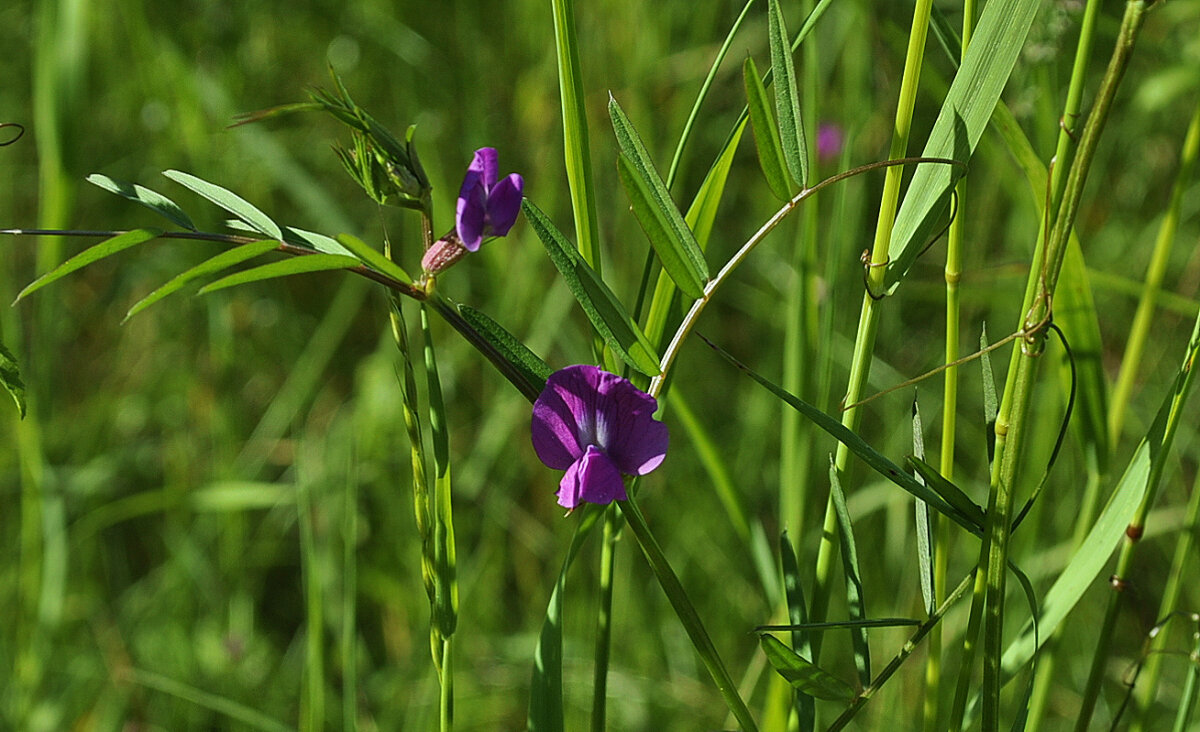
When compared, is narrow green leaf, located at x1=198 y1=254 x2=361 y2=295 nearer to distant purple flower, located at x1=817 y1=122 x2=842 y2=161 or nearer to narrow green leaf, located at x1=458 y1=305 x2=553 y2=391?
narrow green leaf, located at x1=458 y1=305 x2=553 y2=391

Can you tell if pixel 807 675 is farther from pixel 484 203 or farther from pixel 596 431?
pixel 484 203

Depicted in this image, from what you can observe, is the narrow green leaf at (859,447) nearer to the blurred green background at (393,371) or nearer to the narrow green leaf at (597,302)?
the narrow green leaf at (597,302)

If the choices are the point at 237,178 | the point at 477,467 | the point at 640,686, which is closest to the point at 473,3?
the point at 237,178

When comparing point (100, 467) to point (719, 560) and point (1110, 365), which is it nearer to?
point (719, 560)

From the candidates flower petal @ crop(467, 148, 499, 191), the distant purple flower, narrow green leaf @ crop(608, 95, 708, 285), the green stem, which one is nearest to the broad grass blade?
the green stem

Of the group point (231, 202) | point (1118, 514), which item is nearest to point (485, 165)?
point (231, 202)

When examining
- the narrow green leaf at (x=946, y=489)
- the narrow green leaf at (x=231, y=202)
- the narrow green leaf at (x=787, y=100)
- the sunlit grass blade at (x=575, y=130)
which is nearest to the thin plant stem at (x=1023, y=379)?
the narrow green leaf at (x=946, y=489)
